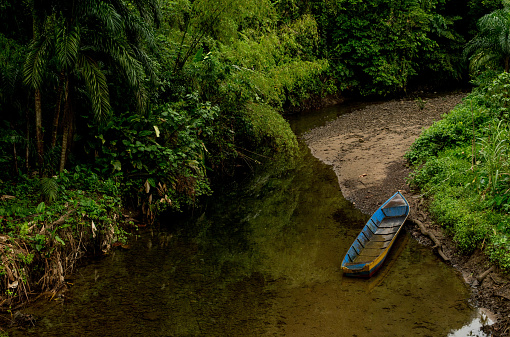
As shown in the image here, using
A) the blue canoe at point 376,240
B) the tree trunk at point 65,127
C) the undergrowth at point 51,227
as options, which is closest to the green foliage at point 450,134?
the blue canoe at point 376,240

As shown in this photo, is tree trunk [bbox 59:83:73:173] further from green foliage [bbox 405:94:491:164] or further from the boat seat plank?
green foliage [bbox 405:94:491:164]

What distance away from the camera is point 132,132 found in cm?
1009

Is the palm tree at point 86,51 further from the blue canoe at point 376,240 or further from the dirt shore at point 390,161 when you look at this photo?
the dirt shore at point 390,161

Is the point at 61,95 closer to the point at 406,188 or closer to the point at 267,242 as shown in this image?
the point at 267,242

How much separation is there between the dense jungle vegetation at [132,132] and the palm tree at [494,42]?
262cm

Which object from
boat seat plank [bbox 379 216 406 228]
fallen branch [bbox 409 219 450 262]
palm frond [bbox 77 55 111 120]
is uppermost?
palm frond [bbox 77 55 111 120]

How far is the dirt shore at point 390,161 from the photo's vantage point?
756 centimetres

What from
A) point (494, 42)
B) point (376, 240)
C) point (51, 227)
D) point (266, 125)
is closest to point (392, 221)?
point (376, 240)

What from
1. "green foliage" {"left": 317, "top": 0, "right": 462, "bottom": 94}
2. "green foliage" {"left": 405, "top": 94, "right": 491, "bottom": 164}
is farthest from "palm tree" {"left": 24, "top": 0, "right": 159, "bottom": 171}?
"green foliage" {"left": 317, "top": 0, "right": 462, "bottom": 94}

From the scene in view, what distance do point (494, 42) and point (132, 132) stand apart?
16.3 m

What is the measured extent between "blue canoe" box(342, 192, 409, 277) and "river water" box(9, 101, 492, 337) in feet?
0.97

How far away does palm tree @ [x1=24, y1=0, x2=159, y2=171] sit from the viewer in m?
7.87

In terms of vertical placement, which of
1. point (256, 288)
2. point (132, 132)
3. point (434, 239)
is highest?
point (132, 132)

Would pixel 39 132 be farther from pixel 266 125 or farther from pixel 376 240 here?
pixel 376 240
